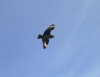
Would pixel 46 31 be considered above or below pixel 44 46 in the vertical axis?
above

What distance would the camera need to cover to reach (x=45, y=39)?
48.4m

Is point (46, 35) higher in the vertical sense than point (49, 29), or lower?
lower

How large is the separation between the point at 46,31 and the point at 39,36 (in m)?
2.07

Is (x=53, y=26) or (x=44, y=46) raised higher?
(x=53, y=26)

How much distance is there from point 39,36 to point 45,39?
66.2 inches

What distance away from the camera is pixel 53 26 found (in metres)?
48.4

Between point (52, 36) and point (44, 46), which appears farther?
point (52, 36)

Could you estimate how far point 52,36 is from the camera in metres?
49.9

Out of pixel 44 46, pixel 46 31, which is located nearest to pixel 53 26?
pixel 46 31

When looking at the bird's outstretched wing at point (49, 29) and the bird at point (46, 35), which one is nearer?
the bird at point (46, 35)

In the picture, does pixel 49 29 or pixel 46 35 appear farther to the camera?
pixel 46 35

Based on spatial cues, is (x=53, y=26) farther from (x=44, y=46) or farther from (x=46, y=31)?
(x=44, y=46)

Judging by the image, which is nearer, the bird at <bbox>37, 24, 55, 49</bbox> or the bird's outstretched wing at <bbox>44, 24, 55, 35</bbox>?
the bird at <bbox>37, 24, 55, 49</bbox>

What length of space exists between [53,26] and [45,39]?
3174 millimetres
